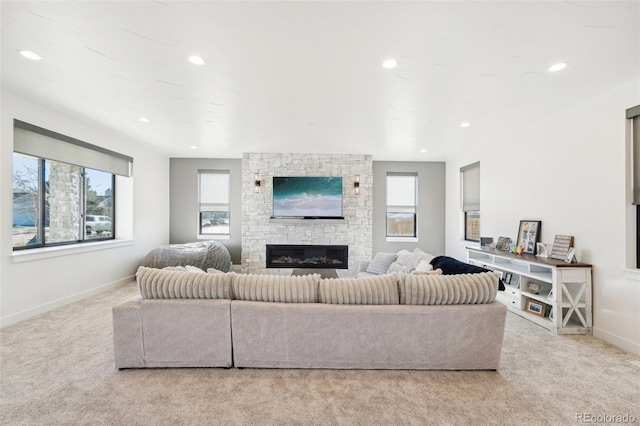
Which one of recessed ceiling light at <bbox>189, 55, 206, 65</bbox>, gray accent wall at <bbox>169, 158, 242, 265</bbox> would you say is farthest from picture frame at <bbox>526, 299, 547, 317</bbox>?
gray accent wall at <bbox>169, 158, 242, 265</bbox>

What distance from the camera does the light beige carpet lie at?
1.72m

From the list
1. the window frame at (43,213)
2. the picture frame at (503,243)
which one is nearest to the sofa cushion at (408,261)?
the picture frame at (503,243)

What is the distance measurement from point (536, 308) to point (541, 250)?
75cm

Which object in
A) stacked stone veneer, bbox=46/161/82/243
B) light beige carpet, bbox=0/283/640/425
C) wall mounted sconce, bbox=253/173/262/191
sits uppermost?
wall mounted sconce, bbox=253/173/262/191

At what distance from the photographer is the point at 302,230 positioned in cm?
600

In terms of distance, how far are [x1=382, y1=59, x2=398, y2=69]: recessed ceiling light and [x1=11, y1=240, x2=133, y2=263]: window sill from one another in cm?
444

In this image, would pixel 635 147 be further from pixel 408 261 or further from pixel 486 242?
pixel 408 261

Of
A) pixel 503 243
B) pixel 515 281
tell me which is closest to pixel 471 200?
pixel 503 243

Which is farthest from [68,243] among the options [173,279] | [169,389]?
[169,389]

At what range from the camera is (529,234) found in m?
3.76

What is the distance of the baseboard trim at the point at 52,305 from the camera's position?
310 cm

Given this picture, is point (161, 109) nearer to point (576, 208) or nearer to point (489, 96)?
point (489, 96)

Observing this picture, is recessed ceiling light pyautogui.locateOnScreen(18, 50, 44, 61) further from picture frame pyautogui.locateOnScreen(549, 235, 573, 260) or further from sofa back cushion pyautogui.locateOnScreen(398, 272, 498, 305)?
picture frame pyautogui.locateOnScreen(549, 235, 573, 260)

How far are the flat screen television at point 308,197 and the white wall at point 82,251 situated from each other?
252 cm
